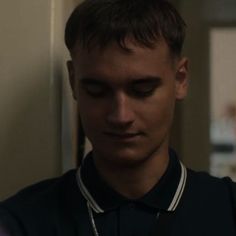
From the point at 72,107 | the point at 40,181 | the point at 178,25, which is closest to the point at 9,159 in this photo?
the point at 40,181

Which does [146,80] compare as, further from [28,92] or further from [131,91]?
[28,92]

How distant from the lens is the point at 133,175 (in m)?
0.90

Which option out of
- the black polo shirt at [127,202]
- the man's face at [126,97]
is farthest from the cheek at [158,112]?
the black polo shirt at [127,202]

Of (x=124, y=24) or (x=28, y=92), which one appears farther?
(x=28, y=92)

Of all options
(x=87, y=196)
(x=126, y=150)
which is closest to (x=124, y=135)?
(x=126, y=150)

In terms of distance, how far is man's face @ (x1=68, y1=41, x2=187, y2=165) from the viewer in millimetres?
818

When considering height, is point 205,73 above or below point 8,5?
below

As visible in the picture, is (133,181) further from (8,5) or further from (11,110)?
(8,5)

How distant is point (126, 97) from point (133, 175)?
0.14 meters

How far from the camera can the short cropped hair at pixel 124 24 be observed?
82cm

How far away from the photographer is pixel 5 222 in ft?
2.78

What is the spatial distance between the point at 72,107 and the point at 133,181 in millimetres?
263

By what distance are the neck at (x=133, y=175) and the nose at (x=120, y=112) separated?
0.10 meters

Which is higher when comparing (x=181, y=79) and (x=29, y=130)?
(x=181, y=79)
